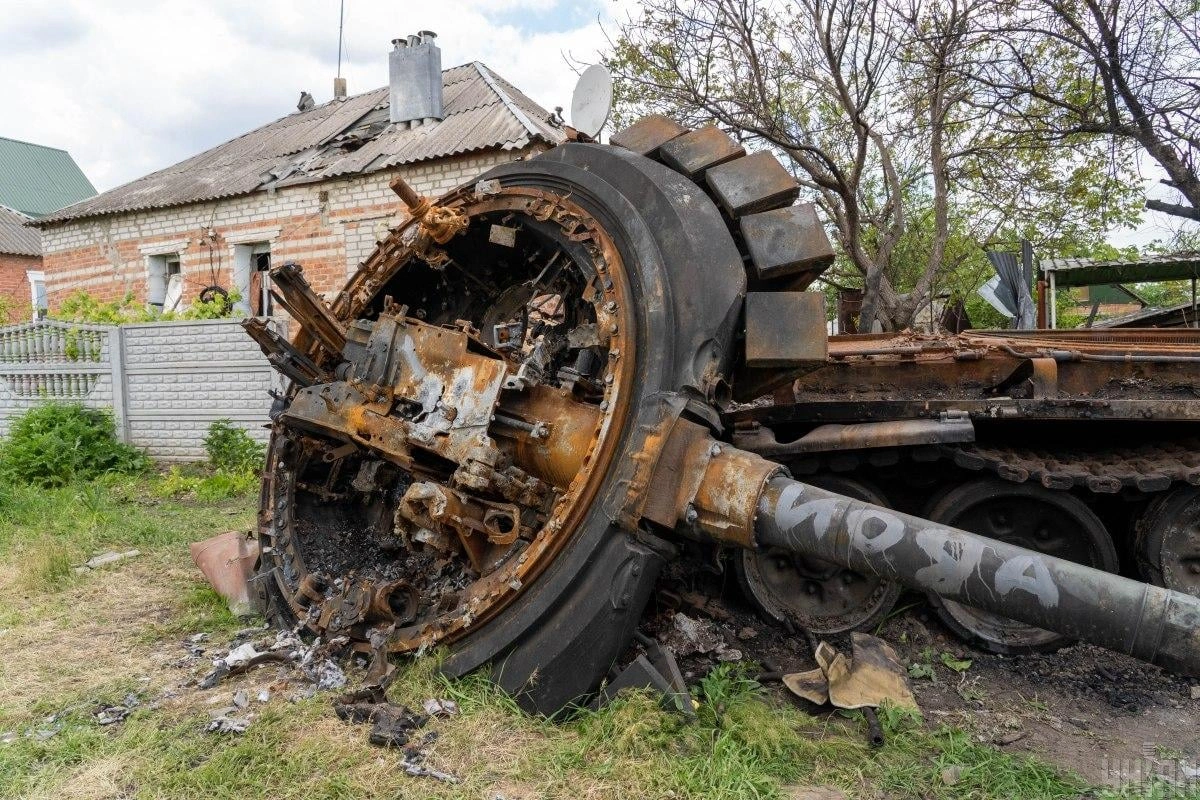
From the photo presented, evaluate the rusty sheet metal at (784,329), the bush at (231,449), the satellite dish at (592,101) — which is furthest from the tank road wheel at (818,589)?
the bush at (231,449)

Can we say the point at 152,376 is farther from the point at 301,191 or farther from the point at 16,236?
the point at 16,236

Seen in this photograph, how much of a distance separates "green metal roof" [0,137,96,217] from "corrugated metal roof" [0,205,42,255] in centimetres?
96

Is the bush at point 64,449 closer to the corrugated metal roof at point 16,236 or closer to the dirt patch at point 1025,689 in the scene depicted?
the dirt patch at point 1025,689

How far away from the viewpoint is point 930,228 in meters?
20.2

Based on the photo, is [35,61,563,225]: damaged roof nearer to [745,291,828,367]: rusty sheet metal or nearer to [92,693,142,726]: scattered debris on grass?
[745,291,828,367]: rusty sheet metal

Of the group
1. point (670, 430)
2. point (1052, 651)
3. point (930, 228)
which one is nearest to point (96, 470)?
point (670, 430)

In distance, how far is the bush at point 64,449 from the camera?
9234 mm

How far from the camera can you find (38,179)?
33406 mm

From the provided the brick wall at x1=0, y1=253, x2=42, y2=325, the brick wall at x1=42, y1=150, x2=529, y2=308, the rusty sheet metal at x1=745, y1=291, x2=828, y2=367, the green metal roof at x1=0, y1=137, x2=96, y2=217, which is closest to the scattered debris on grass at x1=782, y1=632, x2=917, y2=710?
the rusty sheet metal at x1=745, y1=291, x2=828, y2=367

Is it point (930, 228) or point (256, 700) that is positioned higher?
point (930, 228)

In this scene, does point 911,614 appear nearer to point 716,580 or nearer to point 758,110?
point 716,580

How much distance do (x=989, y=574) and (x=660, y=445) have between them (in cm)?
127

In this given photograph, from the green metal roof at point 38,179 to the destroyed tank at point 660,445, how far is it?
3371cm

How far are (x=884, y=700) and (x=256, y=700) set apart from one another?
2764 mm
